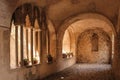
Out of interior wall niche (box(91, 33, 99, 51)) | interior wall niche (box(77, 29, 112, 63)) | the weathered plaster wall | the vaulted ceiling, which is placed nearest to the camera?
the weathered plaster wall

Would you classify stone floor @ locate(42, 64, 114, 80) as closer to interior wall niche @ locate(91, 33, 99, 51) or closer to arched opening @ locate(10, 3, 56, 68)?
arched opening @ locate(10, 3, 56, 68)

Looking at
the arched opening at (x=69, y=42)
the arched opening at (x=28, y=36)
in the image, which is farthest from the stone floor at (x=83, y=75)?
the arched opening at (x=69, y=42)

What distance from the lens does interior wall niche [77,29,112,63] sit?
1648 cm

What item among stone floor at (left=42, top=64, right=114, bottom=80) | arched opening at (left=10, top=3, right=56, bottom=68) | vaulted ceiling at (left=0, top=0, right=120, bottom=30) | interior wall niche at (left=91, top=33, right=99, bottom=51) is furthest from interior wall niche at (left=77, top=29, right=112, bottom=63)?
arched opening at (left=10, top=3, right=56, bottom=68)

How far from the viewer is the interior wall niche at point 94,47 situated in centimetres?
1648

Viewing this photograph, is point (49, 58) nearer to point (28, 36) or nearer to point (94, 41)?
point (28, 36)

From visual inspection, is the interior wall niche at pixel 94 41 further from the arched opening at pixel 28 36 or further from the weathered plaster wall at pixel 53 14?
the arched opening at pixel 28 36

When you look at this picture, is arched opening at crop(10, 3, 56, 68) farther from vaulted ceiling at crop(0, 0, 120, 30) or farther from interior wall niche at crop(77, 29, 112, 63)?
interior wall niche at crop(77, 29, 112, 63)

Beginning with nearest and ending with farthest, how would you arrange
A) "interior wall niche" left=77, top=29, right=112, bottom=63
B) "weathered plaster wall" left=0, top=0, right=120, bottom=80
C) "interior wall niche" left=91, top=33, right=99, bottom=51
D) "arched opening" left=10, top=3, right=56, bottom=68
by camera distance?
1. "weathered plaster wall" left=0, top=0, right=120, bottom=80
2. "arched opening" left=10, top=3, right=56, bottom=68
3. "interior wall niche" left=77, top=29, right=112, bottom=63
4. "interior wall niche" left=91, top=33, right=99, bottom=51

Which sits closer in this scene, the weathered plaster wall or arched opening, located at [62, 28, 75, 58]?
the weathered plaster wall

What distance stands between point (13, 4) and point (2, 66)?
5.83 ft

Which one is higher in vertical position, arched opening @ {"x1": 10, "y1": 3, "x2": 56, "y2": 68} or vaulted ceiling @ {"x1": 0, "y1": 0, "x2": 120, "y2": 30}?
vaulted ceiling @ {"x1": 0, "y1": 0, "x2": 120, "y2": 30}

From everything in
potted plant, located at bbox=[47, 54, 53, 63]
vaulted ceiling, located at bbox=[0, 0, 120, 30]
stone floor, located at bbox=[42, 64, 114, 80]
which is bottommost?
stone floor, located at bbox=[42, 64, 114, 80]

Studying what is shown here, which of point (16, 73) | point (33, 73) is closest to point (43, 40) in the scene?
point (33, 73)
